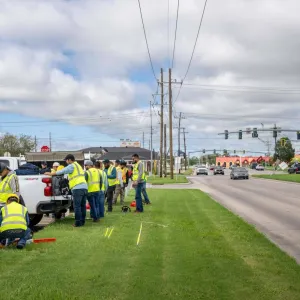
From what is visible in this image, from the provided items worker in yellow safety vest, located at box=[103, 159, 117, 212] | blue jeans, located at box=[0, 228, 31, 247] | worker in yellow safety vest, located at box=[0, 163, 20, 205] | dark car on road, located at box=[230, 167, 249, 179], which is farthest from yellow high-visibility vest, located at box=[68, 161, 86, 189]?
dark car on road, located at box=[230, 167, 249, 179]

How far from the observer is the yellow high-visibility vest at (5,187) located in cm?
1014

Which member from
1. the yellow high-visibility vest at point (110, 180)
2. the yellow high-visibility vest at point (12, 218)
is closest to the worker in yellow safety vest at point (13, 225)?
the yellow high-visibility vest at point (12, 218)

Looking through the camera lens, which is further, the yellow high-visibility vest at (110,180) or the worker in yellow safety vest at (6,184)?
the yellow high-visibility vest at (110,180)

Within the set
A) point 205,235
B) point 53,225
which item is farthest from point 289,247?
point 53,225

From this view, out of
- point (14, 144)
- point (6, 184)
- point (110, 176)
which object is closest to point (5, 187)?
point (6, 184)

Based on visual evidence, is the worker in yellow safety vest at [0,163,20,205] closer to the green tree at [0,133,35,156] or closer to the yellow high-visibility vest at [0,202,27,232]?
the yellow high-visibility vest at [0,202,27,232]

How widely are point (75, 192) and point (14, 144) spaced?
73165 millimetres

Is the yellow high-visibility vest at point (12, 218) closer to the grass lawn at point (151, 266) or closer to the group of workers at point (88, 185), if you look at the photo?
the grass lawn at point (151, 266)

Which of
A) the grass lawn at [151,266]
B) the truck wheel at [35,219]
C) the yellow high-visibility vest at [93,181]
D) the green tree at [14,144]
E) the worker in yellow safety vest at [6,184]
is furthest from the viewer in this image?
the green tree at [14,144]

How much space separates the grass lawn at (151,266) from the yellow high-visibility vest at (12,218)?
46 cm

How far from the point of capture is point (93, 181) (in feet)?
43.8

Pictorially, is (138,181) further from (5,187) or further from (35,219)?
(5,187)

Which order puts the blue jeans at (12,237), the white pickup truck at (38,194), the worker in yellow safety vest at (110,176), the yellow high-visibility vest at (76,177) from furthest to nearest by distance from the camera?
1. the worker in yellow safety vest at (110,176)
2. the white pickup truck at (38,194)
3. the yellow high-visibility vest at (76,177)
4. the blue jeans at (12,237)

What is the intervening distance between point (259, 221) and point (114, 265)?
26.5ft
